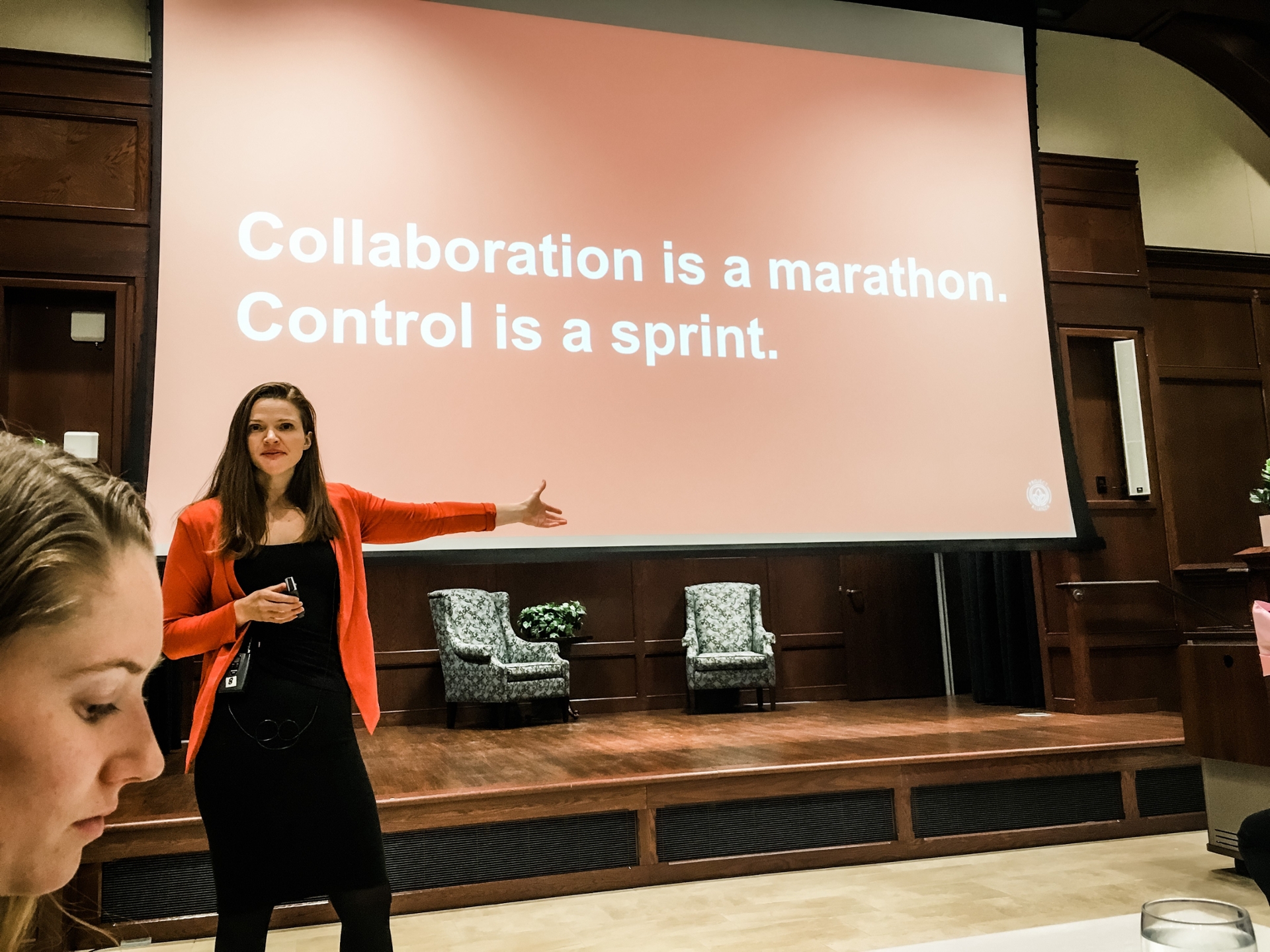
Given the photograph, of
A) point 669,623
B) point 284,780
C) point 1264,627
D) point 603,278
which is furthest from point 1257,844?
point 669,623

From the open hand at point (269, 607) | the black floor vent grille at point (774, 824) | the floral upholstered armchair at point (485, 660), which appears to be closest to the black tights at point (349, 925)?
the open hand at point (269, 607)

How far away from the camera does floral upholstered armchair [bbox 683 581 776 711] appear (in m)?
6.24

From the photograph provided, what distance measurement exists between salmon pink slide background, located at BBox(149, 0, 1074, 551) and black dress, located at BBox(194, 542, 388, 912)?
1680 millimetres

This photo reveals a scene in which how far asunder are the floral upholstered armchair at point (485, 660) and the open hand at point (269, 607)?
4.04m

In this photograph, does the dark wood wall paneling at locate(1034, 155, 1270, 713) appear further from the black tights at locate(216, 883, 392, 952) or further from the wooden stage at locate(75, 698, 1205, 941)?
the black tights at locate(216, 883, 392, 952)

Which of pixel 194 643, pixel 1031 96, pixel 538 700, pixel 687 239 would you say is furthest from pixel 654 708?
pixel 194 643

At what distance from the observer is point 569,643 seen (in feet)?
21.4

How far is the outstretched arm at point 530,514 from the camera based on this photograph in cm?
231

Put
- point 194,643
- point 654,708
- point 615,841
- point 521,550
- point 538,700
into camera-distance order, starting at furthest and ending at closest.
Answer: point 654,708
point 538,700
point 521,550
point 615,841
point 194,643

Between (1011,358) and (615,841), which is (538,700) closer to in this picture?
(615,841)

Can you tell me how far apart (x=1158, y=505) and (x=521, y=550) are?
406 cm

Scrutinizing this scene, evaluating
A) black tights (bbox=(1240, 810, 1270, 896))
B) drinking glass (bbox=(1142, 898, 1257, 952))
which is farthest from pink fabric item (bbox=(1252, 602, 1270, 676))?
drinking glass (bbox=(1142, 898, 1257, 952))

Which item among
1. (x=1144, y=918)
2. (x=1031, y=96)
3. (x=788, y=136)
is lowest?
(x=1144, y=918)

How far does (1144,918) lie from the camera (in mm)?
732
